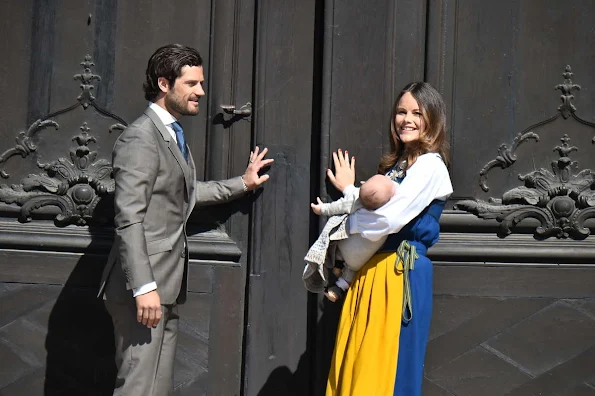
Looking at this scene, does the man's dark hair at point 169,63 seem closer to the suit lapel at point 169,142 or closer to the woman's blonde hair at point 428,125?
the suit lapel at point 169,142

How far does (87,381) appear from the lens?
15.8 feet

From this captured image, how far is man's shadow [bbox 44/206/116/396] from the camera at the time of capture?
479 centimetres

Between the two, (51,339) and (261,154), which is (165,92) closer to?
(261,154)

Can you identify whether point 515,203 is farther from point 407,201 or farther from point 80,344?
point 80,344

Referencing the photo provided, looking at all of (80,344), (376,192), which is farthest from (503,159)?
(80,344)

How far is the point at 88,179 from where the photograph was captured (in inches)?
191

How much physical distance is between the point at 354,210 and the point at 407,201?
0.81ft

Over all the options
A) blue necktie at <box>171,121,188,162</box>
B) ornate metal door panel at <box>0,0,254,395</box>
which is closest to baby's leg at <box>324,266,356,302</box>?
ornate metal door panel at <box>0,0,254,395</box>

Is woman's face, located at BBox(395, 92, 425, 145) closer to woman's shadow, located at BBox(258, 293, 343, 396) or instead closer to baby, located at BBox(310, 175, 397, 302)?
baby, located at BBox(310, 175, 397, 302)

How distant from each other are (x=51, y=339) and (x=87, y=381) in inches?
10.6

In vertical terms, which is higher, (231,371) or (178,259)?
(178,259)

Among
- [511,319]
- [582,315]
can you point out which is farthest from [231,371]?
[582,315]

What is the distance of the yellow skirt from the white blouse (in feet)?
0.57

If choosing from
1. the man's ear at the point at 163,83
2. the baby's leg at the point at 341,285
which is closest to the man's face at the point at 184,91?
the man's ear at the point at 163,83
